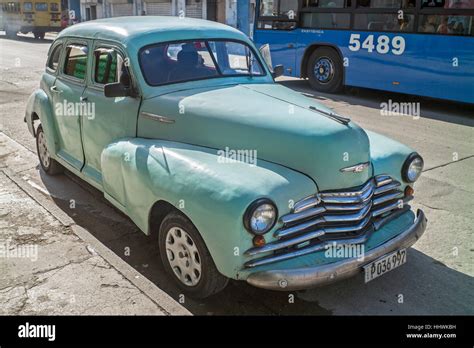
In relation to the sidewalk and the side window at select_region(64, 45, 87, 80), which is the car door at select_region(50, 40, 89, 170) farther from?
the sidewalk

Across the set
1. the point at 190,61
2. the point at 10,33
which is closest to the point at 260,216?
the point at 190,61

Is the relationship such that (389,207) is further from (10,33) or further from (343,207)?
(10,33)

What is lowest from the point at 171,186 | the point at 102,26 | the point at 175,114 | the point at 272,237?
the point at 272,237

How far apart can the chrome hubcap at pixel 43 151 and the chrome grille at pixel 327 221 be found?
4.08 m

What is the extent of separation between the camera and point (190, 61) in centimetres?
438

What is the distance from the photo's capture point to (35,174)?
Answer: 6164mm

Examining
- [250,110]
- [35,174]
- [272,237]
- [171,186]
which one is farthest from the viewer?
[35,174]

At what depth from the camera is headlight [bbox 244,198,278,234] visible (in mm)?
2861

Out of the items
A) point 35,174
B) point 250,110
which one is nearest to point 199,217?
point 250,110

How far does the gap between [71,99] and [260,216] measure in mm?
3132

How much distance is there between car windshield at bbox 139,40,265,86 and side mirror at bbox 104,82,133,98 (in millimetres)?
209
